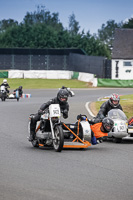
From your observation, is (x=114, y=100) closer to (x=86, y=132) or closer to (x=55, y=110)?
(x=86, y=132)

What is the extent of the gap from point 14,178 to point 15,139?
599cm

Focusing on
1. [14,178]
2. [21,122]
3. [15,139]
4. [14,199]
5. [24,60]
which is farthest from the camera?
[24,60]

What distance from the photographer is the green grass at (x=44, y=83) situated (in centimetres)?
5838

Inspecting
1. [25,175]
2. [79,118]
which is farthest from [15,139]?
[25,175]

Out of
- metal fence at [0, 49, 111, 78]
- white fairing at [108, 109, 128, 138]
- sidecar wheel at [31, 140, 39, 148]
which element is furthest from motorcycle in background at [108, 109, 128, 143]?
metal fence at [0, 49, 111, 78]

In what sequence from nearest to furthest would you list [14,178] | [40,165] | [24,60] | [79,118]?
1. [14,178]
2. [40,165]
3. [79,118]
4. [24,60]

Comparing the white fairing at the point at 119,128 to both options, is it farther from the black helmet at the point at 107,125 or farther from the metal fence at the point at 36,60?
the metal fence at the point at 36,60

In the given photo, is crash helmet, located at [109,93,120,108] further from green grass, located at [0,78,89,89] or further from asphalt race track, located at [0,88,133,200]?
green grass, located at [0,78,89,89]

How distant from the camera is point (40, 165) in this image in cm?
949

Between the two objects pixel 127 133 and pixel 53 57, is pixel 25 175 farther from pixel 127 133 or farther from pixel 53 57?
pixel 53 57

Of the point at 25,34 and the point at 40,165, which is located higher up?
the point at 25,34

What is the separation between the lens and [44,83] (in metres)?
61.2

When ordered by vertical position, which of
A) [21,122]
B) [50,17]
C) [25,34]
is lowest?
[21,122]

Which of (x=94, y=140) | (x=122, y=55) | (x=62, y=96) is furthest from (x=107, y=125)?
(x=122, y=55)
